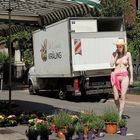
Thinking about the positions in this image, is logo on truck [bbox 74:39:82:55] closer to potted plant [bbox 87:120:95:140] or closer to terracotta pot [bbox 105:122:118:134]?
terracotta pot [bbox 105:122:118:134]

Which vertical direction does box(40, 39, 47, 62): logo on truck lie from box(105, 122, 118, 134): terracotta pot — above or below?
above

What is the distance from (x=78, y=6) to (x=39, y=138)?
4.21 m

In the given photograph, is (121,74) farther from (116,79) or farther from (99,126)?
(99,126)

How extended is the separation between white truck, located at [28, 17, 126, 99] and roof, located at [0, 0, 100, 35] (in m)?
5.68

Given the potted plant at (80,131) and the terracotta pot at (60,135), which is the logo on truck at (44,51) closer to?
the terracotta pot at (60,135)

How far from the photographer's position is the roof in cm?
1327

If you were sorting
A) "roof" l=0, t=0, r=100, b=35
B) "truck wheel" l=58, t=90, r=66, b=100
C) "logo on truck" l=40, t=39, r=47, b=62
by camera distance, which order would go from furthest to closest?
"logo on truck" l=40, t=39, r=47, b=62 → "truck wheel" l=58, t=90, r=66, b=100 → "roof" l=0, t=0, r=100, b=35

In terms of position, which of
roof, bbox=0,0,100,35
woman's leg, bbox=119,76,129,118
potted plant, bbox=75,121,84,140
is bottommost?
potted plant, bbox=75,121,84,140

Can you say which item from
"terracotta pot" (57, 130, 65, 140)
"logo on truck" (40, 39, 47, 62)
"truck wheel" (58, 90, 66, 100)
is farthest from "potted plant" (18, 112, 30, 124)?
"logo on truck" (40, 39, 47, 62)

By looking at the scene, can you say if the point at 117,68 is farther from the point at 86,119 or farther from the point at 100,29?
the point at 100,29

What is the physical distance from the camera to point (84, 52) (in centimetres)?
2145

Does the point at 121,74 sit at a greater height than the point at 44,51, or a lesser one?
lesser

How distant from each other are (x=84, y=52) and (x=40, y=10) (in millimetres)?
7296

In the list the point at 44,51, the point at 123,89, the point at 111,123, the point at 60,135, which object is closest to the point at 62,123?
the point at 60,135
